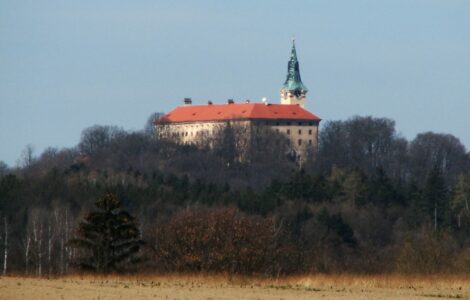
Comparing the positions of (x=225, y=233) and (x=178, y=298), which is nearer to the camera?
(x=178, y=298)

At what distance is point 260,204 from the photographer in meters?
93.1

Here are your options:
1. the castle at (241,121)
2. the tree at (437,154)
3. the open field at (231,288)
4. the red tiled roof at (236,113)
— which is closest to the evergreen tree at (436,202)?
the tree at (437,154)

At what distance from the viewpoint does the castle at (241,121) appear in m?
170

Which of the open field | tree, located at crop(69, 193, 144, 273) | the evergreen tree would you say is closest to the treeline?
the evergreen tree

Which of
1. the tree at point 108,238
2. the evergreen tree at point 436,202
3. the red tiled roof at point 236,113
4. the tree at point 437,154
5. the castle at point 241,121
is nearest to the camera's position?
the tree at point 108,238

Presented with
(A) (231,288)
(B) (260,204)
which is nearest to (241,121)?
(B) (260,204)

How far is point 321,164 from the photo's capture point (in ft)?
481

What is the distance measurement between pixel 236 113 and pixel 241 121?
5847 millimetres

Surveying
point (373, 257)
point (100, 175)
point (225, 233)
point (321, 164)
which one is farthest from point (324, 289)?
point (321, 164)

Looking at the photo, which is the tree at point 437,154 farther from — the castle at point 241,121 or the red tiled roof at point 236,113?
the red tiled roof at point 236,113

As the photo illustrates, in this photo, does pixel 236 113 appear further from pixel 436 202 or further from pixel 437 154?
pixel 436 202

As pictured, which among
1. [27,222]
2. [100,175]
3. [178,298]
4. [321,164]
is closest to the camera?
[178,298]

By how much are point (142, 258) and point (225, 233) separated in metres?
4.94

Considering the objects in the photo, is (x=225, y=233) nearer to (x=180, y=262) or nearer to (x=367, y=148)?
(x=180, y=262)
